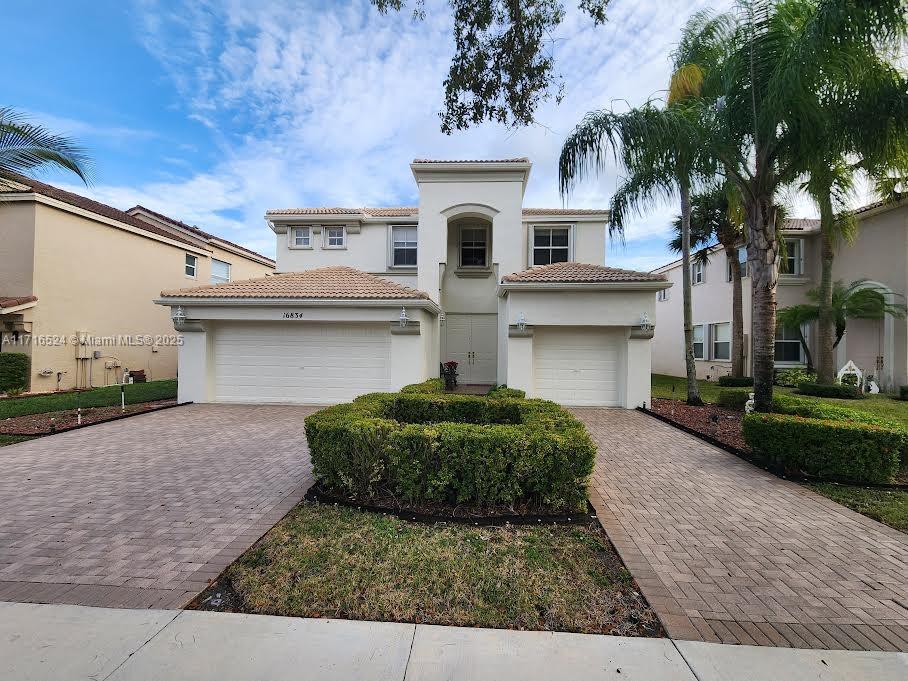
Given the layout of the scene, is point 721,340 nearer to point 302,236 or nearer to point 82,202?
point 302,236

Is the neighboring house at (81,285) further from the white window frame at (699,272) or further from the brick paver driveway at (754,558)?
the white window frame at (699,272)

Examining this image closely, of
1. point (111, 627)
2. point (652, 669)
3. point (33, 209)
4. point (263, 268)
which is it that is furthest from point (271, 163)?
point (652, 669)

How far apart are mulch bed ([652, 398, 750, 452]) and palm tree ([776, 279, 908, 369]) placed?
839cm

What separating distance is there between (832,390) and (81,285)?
2833cm

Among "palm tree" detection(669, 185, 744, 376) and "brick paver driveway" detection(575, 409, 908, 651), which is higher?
"palm tree" detection(669, 185, 744, 376)

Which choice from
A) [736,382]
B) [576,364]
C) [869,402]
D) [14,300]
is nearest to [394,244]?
[576,364]

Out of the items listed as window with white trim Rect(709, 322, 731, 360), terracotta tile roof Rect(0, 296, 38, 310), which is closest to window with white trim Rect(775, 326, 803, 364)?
window with white trim Rect(709, 322, 731, 360)

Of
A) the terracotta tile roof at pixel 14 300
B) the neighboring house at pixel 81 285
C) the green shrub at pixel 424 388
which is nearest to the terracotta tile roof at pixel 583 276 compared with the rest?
the green shrub at pixel 424 388

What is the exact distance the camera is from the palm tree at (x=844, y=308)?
14523 mm

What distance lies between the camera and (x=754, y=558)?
366cm

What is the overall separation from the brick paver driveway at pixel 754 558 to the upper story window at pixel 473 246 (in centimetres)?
1116

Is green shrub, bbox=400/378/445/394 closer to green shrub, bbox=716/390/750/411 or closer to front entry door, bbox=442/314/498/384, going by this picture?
front entry door, bbox=442/314/498/384

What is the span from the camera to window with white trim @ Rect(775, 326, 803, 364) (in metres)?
17.9

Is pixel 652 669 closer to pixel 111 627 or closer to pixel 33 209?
pixel 111 627
